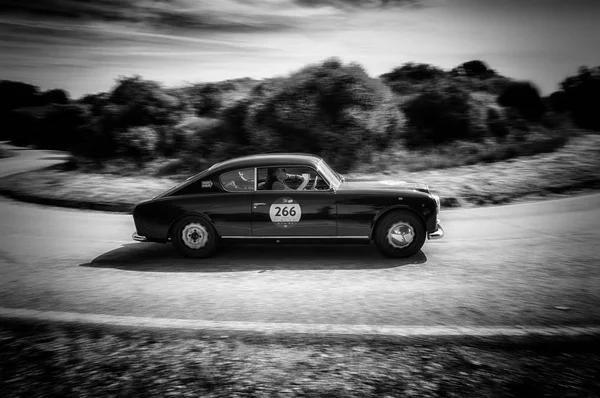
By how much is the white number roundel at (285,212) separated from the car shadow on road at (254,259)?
1.74ft

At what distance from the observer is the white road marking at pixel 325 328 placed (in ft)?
14.5

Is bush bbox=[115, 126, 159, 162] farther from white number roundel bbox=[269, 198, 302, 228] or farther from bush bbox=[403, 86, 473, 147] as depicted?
white number roundel bbox=[269, 198, 302, 228]

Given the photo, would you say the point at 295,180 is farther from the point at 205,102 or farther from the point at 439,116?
the point at 205,102

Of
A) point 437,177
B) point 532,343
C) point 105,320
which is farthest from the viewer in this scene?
point 437,177

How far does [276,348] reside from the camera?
4.22 metres

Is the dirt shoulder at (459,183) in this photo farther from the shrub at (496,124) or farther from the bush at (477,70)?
the bush at (477,70)

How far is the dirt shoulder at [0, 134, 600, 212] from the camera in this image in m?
11.7

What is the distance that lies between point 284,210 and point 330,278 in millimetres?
1200

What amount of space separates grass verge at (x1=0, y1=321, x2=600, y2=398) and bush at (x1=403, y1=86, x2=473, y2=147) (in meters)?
17.9

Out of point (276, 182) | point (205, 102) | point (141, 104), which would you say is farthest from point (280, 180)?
point (205, 102)

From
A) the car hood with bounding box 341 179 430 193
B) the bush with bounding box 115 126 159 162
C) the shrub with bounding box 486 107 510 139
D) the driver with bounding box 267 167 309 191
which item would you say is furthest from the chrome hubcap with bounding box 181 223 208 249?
the shrub with bounding box 486 107 510 139

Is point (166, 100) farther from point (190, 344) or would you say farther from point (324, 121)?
point (190, 344)

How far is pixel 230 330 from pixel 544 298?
122 inches

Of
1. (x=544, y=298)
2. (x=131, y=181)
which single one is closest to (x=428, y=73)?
(x=131, y=181)
